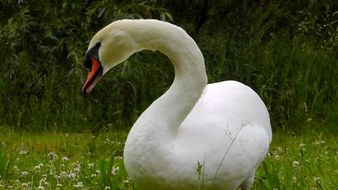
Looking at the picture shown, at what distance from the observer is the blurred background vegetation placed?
332 inches

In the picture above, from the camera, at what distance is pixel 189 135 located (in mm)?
4453

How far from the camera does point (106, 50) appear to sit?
445 cm

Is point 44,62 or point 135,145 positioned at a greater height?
point 135,145

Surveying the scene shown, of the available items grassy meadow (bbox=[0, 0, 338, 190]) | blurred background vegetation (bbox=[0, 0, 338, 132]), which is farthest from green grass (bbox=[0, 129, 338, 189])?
blurred background vegetation (bbox=[0, 0, 338, 132])

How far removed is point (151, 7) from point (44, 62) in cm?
163

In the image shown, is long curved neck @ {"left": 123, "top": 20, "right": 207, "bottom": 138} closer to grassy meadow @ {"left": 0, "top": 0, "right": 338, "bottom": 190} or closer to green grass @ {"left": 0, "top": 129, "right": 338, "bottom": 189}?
green grass @ {"left": 0, "top": 129, "right": 338, "bottom": 189}

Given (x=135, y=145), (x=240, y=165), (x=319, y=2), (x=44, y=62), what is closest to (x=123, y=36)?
(x=135, y=145)

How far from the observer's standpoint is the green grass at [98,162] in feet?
16.9

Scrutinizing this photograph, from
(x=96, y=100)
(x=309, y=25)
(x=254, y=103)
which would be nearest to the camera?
(x=254, y=103)

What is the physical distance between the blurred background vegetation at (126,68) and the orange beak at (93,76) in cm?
347

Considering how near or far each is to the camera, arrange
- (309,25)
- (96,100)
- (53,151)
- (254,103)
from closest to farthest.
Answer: (254,103), (53,151), (96,100), (309,25)

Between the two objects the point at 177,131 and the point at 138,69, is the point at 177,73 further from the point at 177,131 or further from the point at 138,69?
the point at 138,69

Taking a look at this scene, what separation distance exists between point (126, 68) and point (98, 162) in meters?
2.67

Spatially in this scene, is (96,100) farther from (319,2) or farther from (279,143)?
(319,2)
